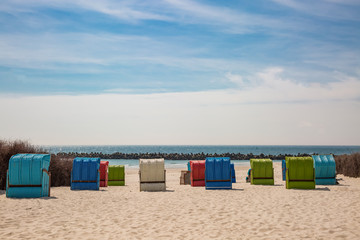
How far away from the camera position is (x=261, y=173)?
20281mm

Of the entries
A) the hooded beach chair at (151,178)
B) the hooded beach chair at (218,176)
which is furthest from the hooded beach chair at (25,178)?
the hooded beach chair at (218,176)

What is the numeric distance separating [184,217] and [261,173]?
10695mm

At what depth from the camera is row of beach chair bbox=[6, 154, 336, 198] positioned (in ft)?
46.9

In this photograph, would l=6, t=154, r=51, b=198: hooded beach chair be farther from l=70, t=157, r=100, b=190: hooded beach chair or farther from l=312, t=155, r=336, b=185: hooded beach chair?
l=312, t=155, r=336, b=185: hooded beach chair

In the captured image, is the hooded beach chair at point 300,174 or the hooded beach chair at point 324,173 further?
the hooded beach chair at point 324,173

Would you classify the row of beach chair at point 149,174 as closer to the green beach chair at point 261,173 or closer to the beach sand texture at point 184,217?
the green beach chair at point 261,173

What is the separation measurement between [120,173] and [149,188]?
457cm

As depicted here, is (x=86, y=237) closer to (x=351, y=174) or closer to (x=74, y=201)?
(x=74, y=201)

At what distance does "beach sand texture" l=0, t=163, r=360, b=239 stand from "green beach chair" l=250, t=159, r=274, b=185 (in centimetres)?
518

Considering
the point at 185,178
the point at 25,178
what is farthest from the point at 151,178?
the point at 25,178

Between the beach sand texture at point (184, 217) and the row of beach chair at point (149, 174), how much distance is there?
0.91 metres

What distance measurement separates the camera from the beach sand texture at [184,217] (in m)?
8.45

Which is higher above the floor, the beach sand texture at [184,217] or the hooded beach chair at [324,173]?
the hooded beach chair at [324,173]

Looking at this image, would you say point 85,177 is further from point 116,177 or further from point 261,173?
point 261,173
